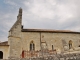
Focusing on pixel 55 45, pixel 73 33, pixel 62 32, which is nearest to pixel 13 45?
pixel 55 45

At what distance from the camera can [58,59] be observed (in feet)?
36.2

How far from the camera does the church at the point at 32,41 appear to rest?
86.9 feet

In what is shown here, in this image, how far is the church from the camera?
1043 inches

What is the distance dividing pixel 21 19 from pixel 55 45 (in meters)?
8.58

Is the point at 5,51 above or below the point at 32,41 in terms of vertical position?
below

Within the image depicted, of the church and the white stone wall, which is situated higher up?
the church

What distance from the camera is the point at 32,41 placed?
28406mm

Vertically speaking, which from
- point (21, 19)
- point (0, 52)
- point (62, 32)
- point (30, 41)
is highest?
point (21, 19)

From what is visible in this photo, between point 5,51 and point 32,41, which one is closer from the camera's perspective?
point 5,51

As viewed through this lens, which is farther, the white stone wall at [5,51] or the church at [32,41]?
the church at [32,41]

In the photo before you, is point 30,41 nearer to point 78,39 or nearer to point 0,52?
point 0,52

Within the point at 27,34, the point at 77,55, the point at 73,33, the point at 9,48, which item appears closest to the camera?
the point at 77,55

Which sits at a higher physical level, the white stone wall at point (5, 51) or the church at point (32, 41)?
the church at point (32, 41)

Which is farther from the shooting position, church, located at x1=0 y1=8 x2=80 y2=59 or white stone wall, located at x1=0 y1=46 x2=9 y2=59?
church, located at x1=0 y1=8 x2=80 y2=59
